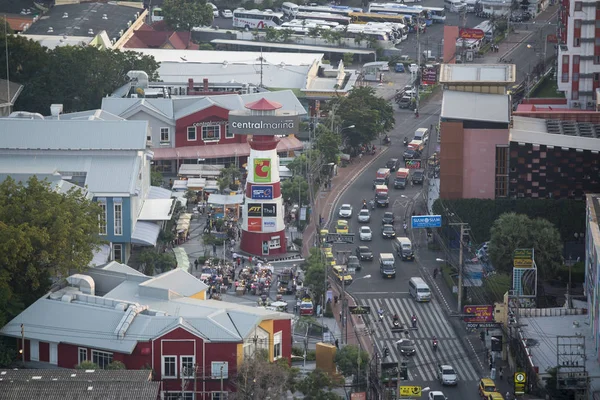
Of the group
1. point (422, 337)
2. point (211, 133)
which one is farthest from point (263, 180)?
point (211, 133)

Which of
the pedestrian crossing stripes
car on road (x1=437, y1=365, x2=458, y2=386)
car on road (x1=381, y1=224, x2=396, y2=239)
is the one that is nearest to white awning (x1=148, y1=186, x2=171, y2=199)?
car on road (x1=381, y1=224, x2=396, y2=239)

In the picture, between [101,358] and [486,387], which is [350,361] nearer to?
[486,387]

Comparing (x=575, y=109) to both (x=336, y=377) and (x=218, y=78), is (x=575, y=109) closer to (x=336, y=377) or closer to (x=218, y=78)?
(x=218, y=78)

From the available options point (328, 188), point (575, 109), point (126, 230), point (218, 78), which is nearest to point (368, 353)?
point (126, 230)

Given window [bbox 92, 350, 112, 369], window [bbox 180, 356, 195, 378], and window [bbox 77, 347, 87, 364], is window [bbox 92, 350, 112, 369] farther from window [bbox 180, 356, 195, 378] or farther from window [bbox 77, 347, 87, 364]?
window [bbox 180, 356, 195, 378]

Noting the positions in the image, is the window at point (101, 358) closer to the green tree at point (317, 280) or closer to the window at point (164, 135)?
the green tree at point (317, 280)

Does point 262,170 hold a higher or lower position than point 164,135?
higher
